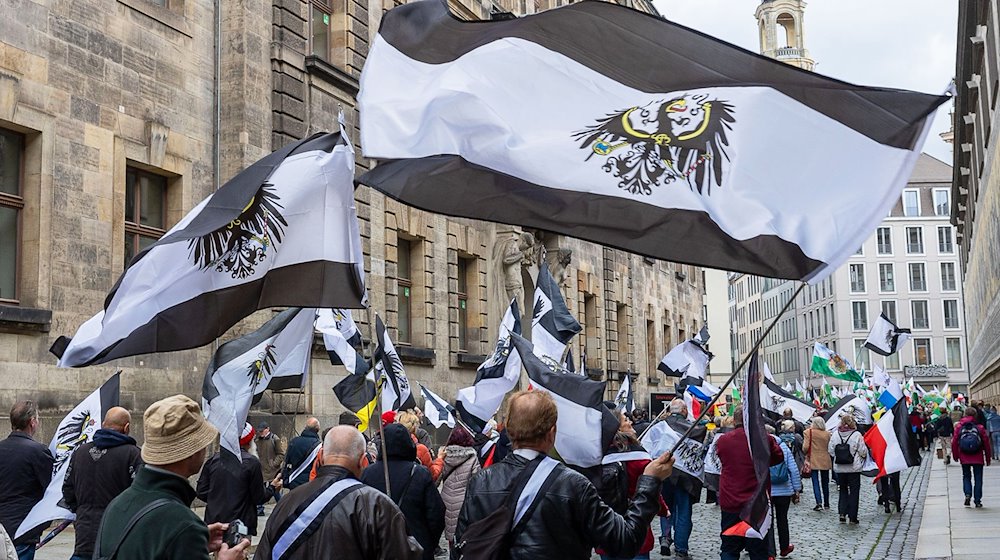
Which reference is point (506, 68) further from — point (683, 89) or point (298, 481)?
point (298, 481)

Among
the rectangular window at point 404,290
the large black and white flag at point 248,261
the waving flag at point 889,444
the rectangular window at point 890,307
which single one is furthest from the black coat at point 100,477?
the rectangular window at point 890,307

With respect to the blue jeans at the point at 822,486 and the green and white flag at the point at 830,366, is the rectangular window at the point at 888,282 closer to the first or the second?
the green and white flag at the point at 830,366

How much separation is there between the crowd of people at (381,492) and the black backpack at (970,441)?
4824 mm

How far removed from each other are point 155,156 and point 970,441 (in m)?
13.0

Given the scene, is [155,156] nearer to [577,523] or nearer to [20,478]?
[20,478]

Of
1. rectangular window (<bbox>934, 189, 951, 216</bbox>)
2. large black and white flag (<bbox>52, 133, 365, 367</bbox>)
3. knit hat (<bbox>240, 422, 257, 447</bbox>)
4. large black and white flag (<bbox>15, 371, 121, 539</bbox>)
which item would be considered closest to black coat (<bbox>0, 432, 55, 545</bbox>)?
large black and white flag (<bbox>15, 371, 121, 539</bbox>)

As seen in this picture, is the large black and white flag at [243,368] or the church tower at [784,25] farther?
the church tower at [784,25]

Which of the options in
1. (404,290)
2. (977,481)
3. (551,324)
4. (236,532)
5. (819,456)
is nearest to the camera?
(236,532)

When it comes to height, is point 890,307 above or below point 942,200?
below

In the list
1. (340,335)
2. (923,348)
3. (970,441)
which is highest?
(923,348)

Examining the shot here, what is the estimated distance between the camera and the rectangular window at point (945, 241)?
3688 inches

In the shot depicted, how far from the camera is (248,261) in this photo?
657 centimetres

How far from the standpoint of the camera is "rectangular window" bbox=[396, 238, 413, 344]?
24734 mm

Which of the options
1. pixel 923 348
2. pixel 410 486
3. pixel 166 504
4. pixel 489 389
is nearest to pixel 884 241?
pixel 923 348
